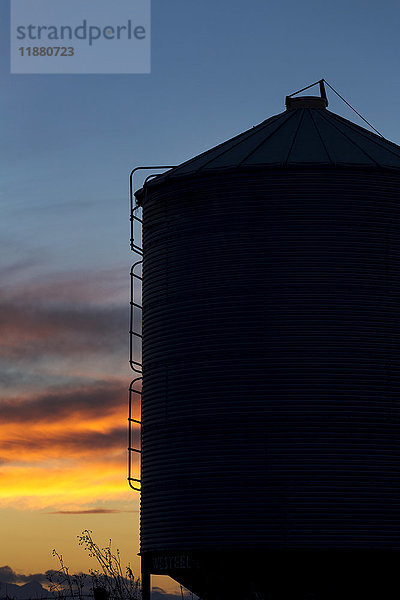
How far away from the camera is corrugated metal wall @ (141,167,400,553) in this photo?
72.8 ft

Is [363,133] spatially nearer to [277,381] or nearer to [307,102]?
[307,102]

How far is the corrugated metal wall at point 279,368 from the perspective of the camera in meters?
22.2

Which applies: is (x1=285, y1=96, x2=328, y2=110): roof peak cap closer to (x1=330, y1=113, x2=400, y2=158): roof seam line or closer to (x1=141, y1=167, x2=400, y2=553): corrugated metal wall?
(x1=330, y1=113, x2=400, y2=158): roof seam line

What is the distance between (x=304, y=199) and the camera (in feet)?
77.5

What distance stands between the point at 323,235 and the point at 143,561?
28.9ft

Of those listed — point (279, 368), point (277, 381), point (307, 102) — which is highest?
point (307, 102)

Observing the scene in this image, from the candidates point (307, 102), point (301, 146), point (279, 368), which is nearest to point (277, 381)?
point (279, 368)

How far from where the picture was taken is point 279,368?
74.4 ft

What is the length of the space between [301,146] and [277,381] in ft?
19.8

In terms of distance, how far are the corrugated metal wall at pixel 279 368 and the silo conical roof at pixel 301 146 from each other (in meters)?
0.48

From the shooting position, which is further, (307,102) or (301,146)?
(307,102)

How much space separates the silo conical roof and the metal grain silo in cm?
13

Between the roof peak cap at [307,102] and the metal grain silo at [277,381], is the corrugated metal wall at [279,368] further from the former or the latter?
the roof peak cap at [307,102]

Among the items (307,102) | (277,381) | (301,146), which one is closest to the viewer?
(277,381)
